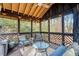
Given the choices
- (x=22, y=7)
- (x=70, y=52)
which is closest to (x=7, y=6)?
(x=22, y=7)

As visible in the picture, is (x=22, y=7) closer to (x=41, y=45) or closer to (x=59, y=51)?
(x=41, y=45)

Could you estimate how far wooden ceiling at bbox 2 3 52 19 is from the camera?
1880 mm

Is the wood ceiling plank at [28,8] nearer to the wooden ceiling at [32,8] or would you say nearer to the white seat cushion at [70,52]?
the wooden ceiling at [32,8]

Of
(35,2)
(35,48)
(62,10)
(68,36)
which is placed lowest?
(35,48)

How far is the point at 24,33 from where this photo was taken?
1.92 metres

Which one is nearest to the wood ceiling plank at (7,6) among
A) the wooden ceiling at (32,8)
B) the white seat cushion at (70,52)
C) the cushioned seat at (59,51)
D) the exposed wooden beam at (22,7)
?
the wooden ceiling at (32,8)

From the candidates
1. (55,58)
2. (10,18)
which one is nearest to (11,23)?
(10,18)

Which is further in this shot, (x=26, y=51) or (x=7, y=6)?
(x=26, y=51)

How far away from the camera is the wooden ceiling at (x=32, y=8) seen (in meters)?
1.88

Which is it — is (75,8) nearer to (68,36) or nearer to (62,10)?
(62,10)

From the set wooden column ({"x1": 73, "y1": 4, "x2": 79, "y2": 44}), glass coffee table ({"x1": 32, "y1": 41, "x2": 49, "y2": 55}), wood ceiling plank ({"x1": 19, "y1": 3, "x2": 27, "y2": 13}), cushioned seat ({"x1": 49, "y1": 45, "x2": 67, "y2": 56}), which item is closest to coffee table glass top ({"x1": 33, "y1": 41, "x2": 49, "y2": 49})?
glass coffee table ({"x1": 32, "y1": 41, "x2": 49, "y2": 55})

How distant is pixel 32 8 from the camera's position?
1944 mm

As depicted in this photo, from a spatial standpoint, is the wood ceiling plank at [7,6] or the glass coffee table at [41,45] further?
the glass coffee table at [41,45]

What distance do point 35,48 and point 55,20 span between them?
0.55m
